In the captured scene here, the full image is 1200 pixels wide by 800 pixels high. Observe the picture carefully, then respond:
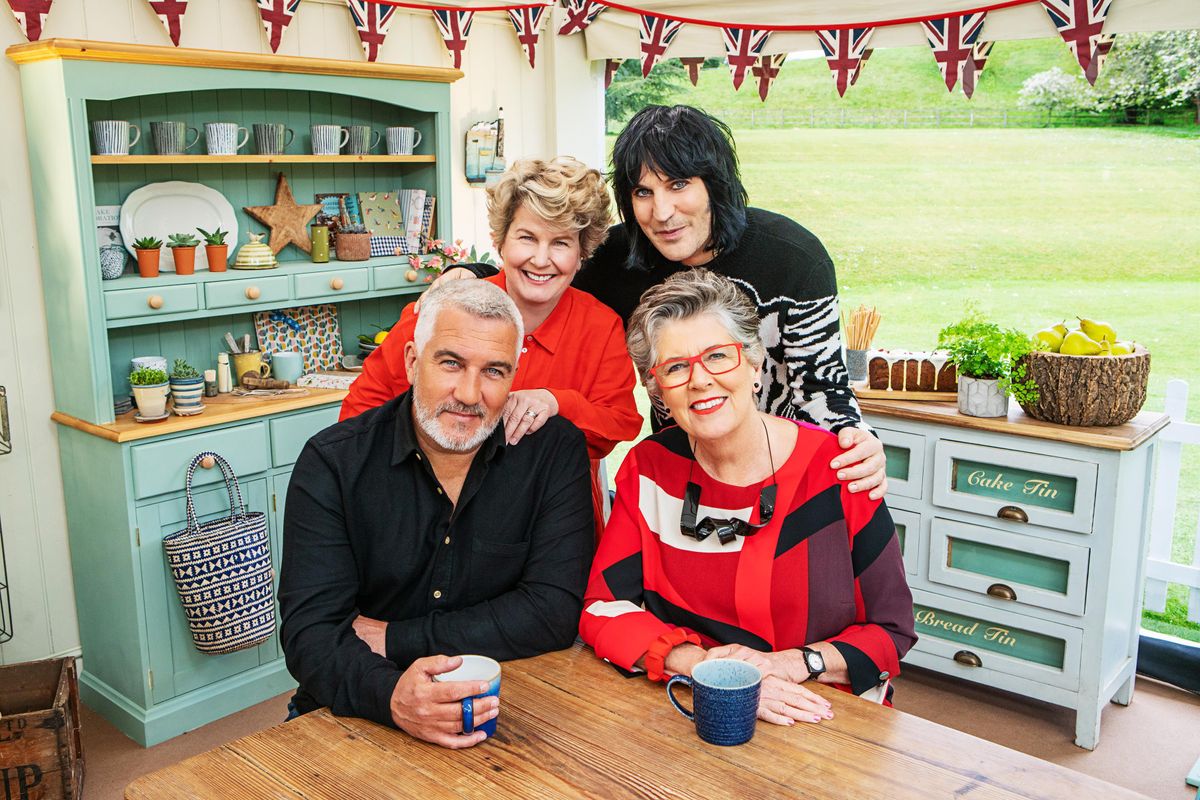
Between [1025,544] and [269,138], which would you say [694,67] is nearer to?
[269,138]

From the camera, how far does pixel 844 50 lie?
3.61m

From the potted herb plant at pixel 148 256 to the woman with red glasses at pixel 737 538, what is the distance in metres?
2.00

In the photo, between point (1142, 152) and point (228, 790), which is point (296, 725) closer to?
point (228, 790)

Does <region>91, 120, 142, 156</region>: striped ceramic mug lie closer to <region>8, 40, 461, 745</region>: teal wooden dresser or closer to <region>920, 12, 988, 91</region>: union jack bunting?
<region>8, 40, 461, 745</region>: teal wooden dresser

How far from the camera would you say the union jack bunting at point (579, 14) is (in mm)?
4277

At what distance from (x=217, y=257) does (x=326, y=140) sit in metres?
0.60

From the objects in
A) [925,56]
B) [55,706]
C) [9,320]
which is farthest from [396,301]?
[925,56]

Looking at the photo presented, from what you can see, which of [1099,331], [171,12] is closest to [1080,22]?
[1099,331]

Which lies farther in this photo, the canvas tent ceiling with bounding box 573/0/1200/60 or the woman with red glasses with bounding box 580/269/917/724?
the canvas tent ceiling with bounding box 573/0/1200/60

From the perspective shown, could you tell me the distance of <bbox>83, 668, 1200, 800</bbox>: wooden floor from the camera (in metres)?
2.97

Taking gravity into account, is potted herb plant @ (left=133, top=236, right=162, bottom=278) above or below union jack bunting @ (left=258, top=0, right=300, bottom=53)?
below

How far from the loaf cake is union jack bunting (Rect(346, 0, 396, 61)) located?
209cm

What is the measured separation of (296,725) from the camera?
1487 mm

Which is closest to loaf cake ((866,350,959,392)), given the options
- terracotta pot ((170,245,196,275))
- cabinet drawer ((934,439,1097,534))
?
cabinet drawer ((934,439,1097,534))
